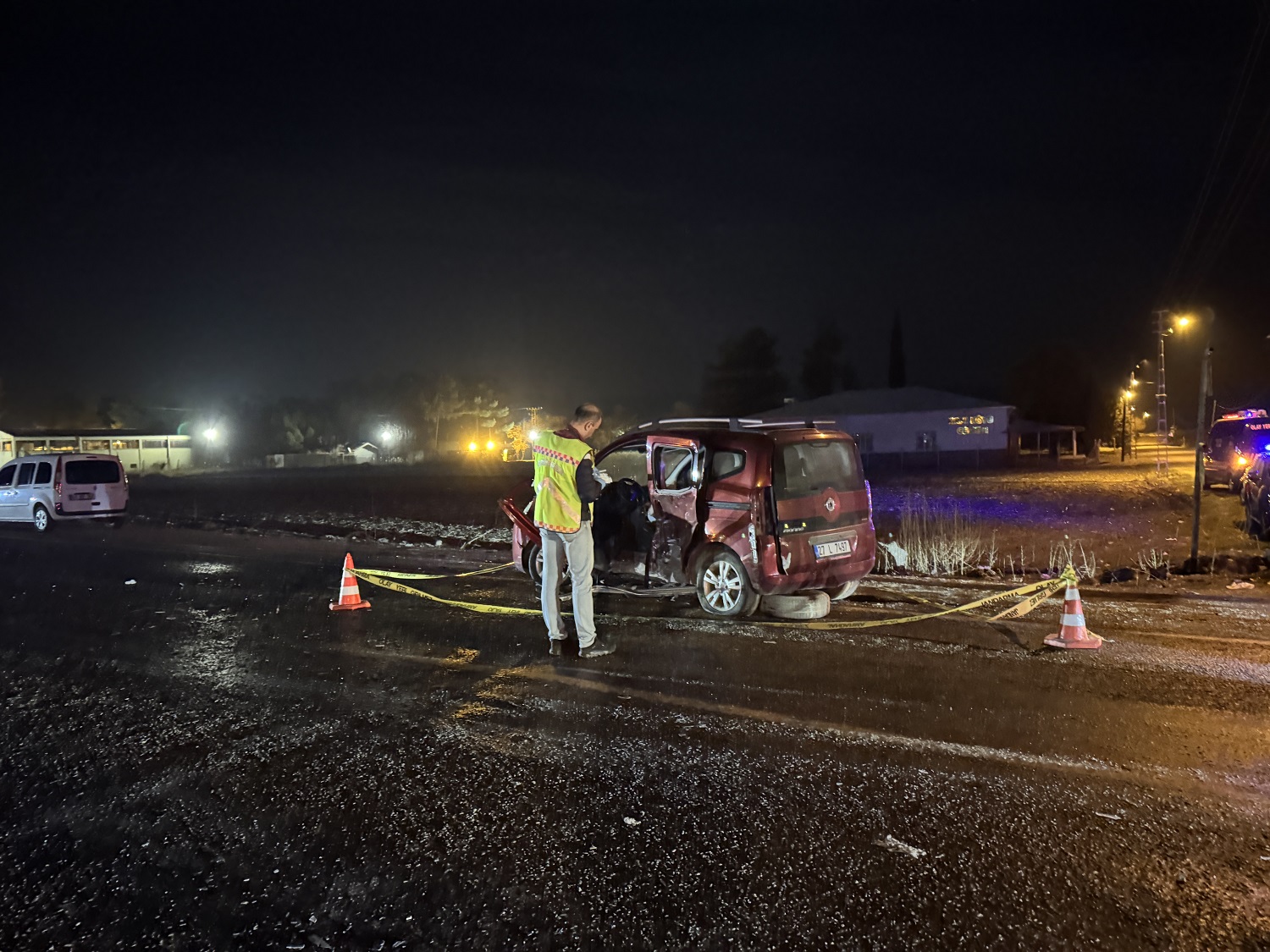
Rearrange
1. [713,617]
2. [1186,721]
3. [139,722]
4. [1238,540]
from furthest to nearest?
[1238,540], [713,617], [139,722], [1186,721]

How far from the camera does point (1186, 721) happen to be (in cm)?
490

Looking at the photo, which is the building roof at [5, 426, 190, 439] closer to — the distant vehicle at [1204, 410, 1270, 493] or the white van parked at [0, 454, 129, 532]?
the white van parked at [0, 454, 129, 532]

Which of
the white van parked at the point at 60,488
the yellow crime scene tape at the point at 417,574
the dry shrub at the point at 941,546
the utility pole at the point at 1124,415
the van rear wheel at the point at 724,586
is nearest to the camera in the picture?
the van rear wheel at the point at 724,586

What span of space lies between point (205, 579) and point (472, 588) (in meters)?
3.96

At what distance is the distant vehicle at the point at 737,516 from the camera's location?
741 cm

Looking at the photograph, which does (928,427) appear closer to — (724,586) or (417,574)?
(417,574)

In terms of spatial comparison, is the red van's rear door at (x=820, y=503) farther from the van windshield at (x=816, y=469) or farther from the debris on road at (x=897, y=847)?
the debris on road at (x=897, y=847)

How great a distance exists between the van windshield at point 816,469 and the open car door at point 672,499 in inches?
32.2

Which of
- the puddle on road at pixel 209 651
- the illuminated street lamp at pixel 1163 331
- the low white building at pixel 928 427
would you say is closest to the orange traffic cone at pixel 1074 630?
the puddle on road at pixel 209 651

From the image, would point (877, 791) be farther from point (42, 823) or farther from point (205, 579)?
point (205, 579)

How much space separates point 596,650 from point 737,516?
1848mm

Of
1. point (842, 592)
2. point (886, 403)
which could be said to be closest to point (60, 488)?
point (842, 592)

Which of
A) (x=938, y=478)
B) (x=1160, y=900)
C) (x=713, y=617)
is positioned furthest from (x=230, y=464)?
(x=1160, y=900)

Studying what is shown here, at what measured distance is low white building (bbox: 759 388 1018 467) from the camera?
51.5 m
